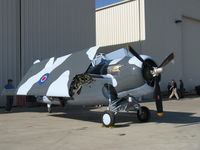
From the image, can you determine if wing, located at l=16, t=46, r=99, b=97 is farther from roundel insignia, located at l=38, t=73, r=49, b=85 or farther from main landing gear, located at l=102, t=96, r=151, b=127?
main landing gear, located at l=102, t=96, r=151, b=127

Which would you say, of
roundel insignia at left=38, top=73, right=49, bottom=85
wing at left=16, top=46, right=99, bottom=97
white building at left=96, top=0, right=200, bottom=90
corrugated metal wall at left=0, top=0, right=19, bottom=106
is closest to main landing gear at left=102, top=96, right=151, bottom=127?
wing at left=16, top=46, right=99, bottom=97

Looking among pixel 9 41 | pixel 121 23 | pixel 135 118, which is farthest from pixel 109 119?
pixel 121 23

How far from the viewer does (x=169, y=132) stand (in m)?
7.83

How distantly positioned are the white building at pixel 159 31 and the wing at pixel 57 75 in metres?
13.2

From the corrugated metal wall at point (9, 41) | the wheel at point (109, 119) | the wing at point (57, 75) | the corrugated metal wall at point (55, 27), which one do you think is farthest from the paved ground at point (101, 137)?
the corrugated metal wall at point (55, 27)

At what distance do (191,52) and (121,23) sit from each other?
894 centimetres

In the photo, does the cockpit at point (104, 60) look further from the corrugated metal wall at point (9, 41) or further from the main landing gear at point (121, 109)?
the corrugated metal wall at point (9, 41)

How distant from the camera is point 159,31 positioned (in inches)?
982

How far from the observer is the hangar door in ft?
92.8

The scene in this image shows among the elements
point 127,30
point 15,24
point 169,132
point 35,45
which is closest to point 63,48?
point 35,45

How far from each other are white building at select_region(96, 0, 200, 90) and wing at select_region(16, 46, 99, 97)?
43.2 feet

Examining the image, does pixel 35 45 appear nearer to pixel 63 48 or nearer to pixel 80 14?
pixel 63 48

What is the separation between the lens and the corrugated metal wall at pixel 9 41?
1600cm

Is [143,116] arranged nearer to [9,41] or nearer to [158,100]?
[158,100]
